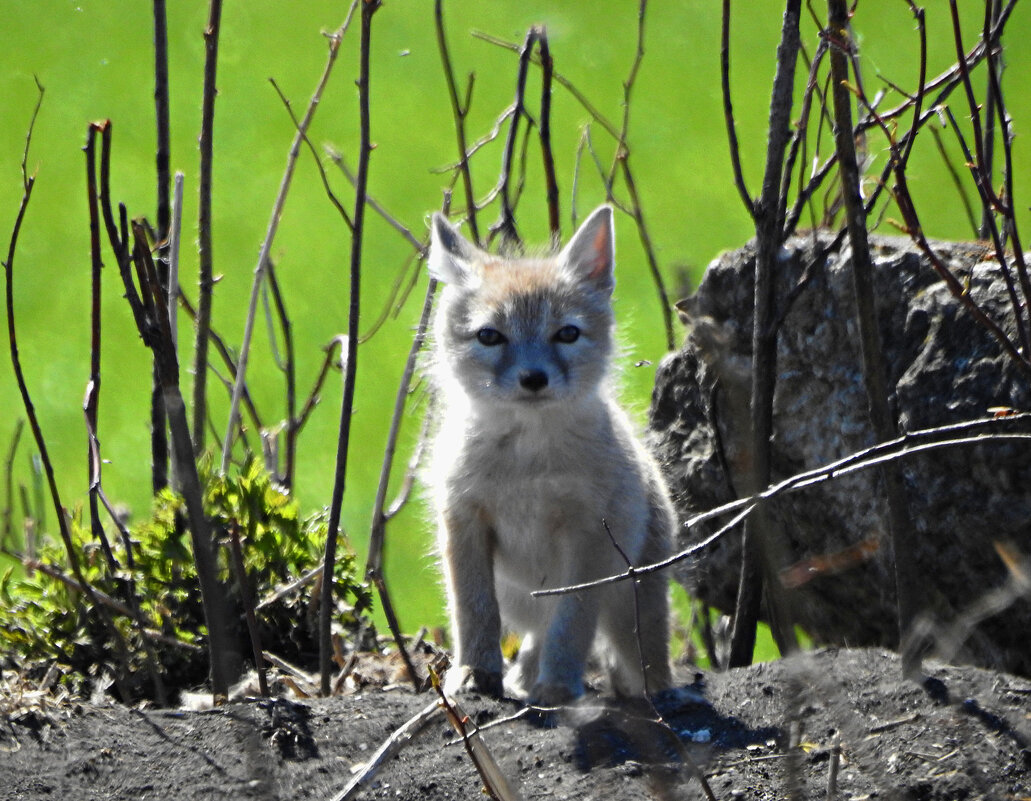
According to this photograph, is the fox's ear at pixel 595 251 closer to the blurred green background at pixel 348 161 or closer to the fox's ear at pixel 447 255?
the fox's ear at pixel 447 255

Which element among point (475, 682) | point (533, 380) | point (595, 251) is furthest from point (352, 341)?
point (595, 251)

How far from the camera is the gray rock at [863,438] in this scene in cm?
370

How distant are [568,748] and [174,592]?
5.54ft

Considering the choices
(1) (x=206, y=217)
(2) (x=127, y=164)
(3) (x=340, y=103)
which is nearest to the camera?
(1) (x=206, y=217)

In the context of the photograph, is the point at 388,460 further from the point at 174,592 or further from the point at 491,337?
the point at 174,592

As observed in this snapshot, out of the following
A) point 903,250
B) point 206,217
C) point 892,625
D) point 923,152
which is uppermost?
point 923,152

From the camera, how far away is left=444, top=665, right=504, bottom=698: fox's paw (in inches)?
148

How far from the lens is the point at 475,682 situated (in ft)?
12.4

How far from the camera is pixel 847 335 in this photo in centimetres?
416

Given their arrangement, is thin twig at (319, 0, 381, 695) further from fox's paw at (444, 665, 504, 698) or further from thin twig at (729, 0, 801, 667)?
thin twig at (729, 0, 801, 667)

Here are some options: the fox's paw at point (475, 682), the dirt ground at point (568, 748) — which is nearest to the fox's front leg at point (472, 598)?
the fox's paw at point (475, 682)

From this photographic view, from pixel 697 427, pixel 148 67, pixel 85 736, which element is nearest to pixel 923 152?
pixel 697 427

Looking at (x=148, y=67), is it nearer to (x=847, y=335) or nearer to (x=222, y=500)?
(x=222, y=500)

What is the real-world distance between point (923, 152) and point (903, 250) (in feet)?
13.3
